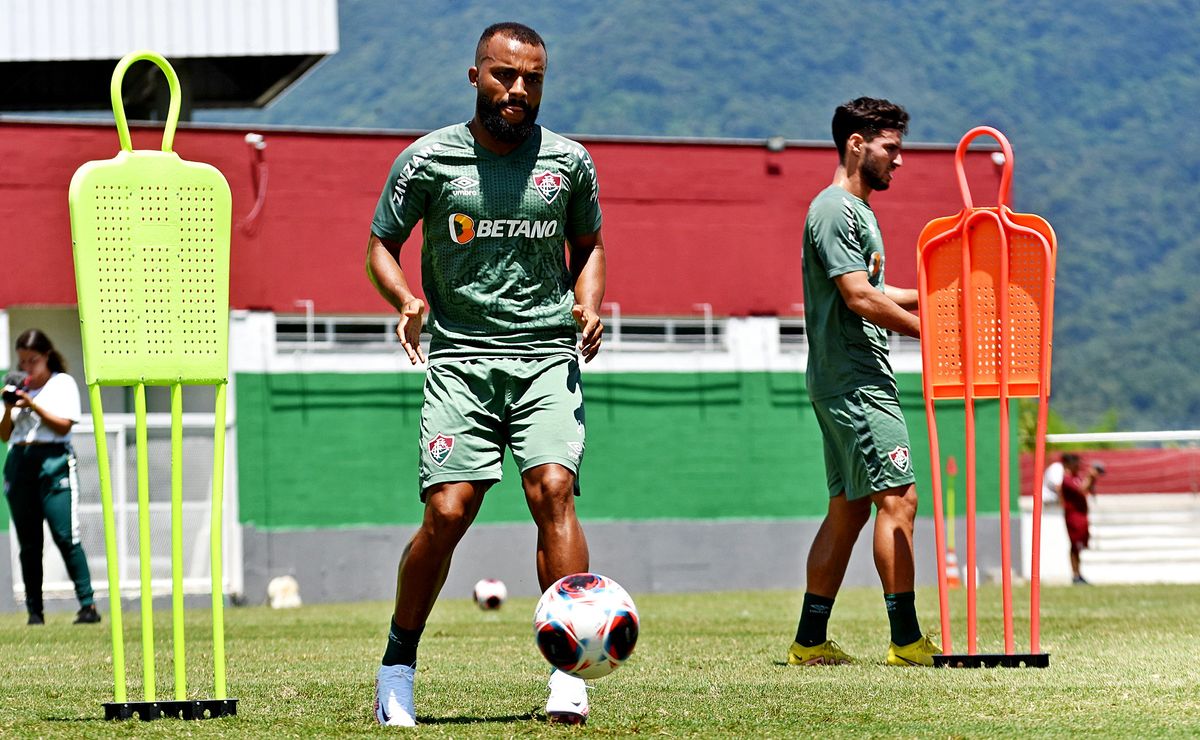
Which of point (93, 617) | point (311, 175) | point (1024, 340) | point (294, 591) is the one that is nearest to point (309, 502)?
point (294, 591)

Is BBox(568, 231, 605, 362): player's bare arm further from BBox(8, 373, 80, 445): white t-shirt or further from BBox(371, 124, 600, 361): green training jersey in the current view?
BBox(8, 373, 80, 445): white t-shirt

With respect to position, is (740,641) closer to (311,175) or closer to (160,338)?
(160,338)

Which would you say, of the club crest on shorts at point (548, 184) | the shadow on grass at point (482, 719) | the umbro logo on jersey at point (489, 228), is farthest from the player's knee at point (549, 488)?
the club crest on shorts at point (548, 184)

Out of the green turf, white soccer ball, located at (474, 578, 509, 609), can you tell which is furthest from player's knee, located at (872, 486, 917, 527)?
white soccer ball, located at (474, 578, 509, 609)

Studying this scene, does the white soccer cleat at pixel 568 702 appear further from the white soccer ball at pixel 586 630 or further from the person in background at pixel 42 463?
the person in background at pixel 42 463

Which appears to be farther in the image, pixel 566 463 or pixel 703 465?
pixel 703 465

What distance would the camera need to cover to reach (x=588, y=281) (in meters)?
6.40

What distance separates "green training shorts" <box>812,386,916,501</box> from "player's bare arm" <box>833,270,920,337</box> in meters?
0.34

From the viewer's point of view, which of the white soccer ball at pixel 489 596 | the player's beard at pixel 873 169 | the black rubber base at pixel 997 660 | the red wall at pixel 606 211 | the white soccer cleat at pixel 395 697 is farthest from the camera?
the red wall at pixel 606 211

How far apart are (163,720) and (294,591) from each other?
591 inches

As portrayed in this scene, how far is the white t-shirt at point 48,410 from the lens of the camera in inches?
504

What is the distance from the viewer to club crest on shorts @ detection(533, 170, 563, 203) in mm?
6262

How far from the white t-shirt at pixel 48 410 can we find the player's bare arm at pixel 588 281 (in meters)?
7.07

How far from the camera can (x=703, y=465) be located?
24250 millimetres
